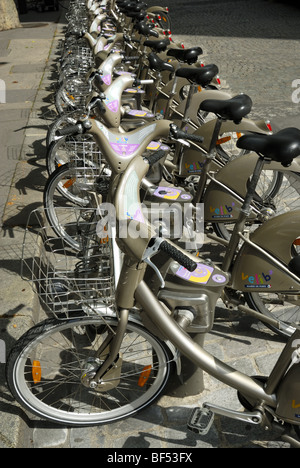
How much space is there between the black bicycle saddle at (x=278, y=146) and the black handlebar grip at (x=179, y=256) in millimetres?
1143

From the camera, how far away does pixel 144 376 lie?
2.84 meters

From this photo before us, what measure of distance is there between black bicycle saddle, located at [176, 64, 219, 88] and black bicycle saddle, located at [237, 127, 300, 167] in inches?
65.6

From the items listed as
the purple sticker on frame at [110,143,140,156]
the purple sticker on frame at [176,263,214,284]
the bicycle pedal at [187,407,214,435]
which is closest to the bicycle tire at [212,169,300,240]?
the purple sticker on frame at [110,143,140,156]

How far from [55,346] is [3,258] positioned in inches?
44.1

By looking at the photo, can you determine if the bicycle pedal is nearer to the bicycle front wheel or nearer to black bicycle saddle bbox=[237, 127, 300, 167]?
the bicycle front wheel

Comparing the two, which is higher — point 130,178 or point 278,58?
point 130,178

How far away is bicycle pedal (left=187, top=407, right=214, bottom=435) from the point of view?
2.46 metres

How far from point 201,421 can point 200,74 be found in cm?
293

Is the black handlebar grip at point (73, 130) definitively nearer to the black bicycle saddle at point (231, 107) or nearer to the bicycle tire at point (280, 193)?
the black bicycle saddle at point (231, 107)

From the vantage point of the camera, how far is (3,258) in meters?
4.01

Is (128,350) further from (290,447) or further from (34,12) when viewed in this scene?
(34,12)

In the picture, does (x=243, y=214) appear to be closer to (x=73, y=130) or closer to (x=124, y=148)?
(x=124, y=148)

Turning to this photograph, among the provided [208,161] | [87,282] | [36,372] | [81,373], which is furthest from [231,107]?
[36,372]
